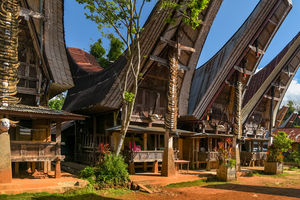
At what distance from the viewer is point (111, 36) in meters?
11.8

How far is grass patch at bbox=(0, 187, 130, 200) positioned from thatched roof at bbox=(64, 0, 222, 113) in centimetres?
573

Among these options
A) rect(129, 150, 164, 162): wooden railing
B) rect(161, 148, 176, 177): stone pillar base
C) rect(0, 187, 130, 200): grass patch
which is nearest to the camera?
rect(0, 187, 130, 200): grass patch

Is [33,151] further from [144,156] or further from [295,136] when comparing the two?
[295,136]

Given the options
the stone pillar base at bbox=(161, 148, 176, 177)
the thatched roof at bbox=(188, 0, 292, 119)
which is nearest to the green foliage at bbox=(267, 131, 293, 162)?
the thatched roof at bbox=(188, 0, 292, 119)

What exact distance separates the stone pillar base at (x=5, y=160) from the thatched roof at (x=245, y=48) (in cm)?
1273

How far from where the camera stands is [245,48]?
699 inches

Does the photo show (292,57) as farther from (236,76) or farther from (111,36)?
(111,36)

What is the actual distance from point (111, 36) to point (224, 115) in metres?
13.8

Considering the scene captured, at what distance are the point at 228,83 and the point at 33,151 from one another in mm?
13827

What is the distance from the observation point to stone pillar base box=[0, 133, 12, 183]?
28.9 feet

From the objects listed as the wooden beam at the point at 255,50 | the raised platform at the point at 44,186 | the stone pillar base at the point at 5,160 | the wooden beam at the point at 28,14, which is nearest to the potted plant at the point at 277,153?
the wooden beam at the point at 255,50

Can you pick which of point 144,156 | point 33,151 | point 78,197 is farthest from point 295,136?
point 33,151

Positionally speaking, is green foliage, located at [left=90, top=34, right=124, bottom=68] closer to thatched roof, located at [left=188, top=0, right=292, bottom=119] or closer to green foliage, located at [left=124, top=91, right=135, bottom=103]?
thatched roof, located at [left=188, top=0, right=292, bottom=119]

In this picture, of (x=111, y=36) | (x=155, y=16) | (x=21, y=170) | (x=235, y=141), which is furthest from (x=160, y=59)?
(x=21, y=170)
